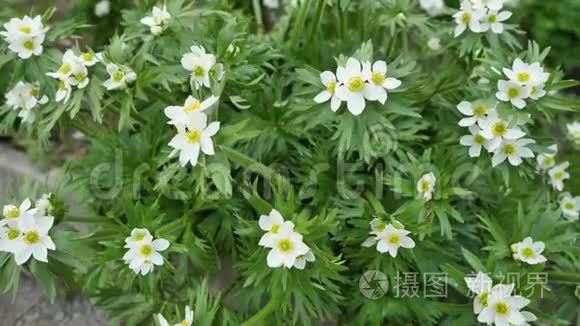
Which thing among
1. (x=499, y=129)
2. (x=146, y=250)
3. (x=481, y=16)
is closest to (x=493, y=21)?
(x=481, y=16)

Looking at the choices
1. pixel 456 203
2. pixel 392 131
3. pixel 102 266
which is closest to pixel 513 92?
pixel 392 131

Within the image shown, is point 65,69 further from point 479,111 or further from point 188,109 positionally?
point 479,111

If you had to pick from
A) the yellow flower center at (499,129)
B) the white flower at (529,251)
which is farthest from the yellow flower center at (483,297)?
the yellow flower center at (499,129)

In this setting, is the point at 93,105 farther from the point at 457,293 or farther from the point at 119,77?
the point at 457,293

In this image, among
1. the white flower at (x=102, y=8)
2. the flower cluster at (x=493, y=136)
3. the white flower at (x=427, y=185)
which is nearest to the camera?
the flower cluster at (x=493, y=136)

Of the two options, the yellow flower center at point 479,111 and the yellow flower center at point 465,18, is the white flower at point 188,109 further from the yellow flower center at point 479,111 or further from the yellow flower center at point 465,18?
the yellow flower center at point 465,18

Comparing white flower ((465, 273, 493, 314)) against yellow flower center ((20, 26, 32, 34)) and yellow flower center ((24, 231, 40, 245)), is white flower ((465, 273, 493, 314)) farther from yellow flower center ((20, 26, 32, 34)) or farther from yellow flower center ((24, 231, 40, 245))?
yellow flower center ((20, 26, 32, 34))

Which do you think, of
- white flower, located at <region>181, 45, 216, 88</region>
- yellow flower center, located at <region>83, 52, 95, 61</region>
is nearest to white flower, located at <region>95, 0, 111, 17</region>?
yellow flower center, located at <region>83, 52, 95, 61</region>
